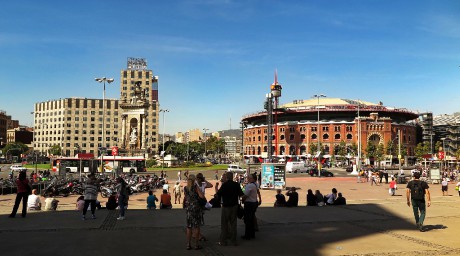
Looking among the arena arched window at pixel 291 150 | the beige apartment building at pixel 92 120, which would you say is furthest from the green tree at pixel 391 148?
the beige apartment building at pixel 92 120

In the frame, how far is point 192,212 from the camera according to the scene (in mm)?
9859

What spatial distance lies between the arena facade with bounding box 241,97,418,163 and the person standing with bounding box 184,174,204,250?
10872 cm

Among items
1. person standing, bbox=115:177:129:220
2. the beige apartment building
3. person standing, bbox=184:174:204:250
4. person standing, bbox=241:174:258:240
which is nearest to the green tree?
the beige apartment building

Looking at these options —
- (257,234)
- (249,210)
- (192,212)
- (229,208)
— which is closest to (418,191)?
(257,234)

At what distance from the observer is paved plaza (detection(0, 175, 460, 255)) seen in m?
9.80

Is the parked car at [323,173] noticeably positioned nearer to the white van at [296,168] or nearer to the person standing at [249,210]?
the white van at [296,168]

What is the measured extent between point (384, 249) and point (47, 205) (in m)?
14.3

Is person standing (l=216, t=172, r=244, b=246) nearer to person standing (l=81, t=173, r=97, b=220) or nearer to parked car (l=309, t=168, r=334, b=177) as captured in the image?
person standing (l=81, t=173, r=97, b=220)

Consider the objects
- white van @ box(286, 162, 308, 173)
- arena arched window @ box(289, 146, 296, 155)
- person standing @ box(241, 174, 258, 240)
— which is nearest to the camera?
person standing @ box(241, 174, 258, 240)

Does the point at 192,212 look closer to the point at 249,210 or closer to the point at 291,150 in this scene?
the point at 249,210

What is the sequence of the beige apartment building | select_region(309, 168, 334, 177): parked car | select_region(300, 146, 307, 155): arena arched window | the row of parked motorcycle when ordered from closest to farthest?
the row of parked motorcycle < select_region(309, 168, 334, 177): parked car < select_region(300, 146, 307, 155): arena arched window < the beige apartment building

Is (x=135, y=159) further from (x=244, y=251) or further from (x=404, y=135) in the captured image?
(x=404, y=135)

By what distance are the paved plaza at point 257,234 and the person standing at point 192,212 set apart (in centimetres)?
35

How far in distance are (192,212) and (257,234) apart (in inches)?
114
